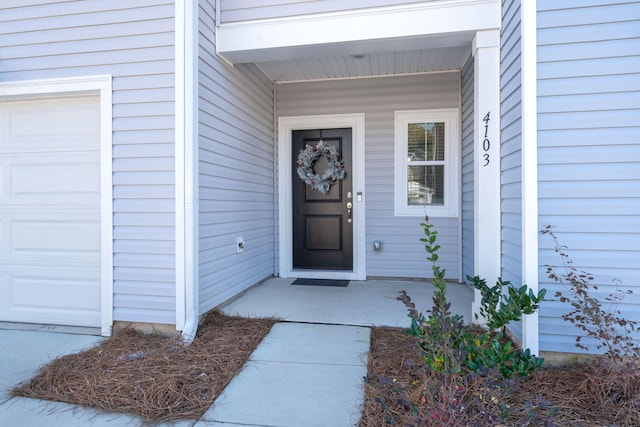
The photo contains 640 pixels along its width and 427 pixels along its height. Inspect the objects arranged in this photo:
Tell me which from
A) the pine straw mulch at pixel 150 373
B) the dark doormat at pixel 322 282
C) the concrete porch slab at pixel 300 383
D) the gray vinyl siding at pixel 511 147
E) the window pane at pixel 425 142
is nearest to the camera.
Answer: the concrete porch slab at pixel 300 383

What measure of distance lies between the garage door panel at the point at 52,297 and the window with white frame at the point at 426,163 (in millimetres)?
3240

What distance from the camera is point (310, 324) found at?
2.97m

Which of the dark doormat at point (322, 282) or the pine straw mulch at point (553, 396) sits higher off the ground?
the dark doormat at point (322, 282)

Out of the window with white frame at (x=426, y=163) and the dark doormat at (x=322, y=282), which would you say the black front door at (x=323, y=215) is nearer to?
the dark doormat at (x=322, y=282)

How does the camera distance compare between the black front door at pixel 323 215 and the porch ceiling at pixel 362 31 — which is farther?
the black front door at pixel 323 215

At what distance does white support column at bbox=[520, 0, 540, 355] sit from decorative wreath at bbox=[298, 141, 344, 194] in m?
2.46

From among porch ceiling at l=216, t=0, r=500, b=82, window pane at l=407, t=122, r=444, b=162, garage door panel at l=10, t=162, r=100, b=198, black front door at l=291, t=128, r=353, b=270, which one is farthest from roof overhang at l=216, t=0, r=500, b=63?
garage door panel at l=10, t=162, r=100, b=198

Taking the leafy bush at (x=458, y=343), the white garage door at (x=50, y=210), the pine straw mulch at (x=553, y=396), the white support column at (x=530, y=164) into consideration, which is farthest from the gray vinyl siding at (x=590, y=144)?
the white garage door at (x=50, y=210)

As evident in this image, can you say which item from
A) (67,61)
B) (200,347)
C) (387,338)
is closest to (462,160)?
(387,338)

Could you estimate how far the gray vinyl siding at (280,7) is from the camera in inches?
119

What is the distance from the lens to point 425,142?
14.3 feet

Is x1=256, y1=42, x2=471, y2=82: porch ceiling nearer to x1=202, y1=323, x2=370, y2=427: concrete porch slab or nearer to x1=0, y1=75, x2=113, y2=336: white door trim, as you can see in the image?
x1=0, y1=75, x2=113, y2=336: white door trim

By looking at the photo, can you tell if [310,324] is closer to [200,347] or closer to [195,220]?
[200,347]

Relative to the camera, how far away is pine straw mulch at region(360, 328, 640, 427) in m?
1.74
